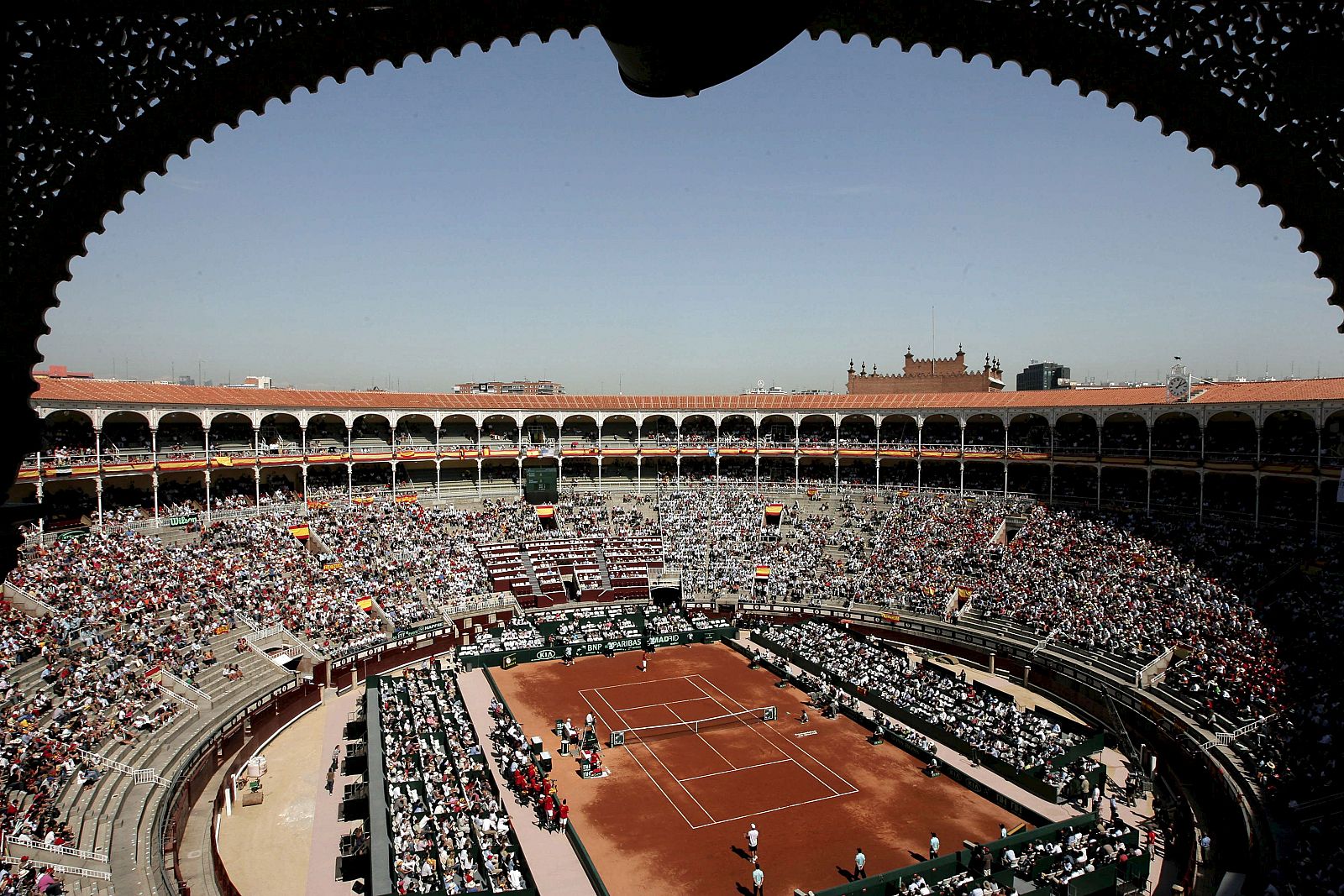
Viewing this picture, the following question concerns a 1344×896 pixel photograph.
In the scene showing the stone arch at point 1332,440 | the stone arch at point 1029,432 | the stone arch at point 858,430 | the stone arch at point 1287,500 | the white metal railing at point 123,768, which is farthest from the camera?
the stone arch at point 858,430

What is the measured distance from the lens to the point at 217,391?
5153 cm

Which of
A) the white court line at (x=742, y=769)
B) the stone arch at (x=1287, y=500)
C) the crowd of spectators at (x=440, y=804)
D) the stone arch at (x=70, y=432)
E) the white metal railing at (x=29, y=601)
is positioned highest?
the stone arch at (x=70, y=432)

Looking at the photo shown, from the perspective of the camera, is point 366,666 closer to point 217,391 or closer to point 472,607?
point 472,607

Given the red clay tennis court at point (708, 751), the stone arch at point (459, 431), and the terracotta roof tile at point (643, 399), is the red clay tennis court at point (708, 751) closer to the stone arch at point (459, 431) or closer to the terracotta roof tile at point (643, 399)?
the terracotta roof tile at point (643, 399)

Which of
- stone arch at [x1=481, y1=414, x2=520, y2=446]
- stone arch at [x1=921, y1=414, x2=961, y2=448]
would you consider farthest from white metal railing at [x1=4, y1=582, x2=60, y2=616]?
stone arch at [x1=921, y1=414, x2=961, y2=448]

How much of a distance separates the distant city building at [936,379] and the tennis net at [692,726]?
41699 millimetres

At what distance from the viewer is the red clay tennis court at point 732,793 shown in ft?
70.8

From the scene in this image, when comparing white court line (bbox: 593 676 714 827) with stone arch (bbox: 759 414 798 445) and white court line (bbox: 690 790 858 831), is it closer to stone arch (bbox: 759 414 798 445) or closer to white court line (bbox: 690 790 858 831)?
white court line (bbox: 690 790 858 831)

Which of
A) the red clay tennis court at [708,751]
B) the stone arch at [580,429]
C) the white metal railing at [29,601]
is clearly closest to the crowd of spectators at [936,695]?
the red clay tennis court at [708,751]

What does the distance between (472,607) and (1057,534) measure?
100 feet

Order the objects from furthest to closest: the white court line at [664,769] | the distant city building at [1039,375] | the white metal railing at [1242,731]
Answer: the distant city building at [1039,375]
the white metal railing at [1242,731]
the white court line at [664,769]

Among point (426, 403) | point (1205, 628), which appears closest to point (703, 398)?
point (426, 403)

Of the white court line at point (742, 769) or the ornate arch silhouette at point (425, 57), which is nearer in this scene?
the ornate arch silhouette at point (425, 57)

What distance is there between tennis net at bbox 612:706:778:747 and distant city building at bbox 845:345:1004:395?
1642 inches
